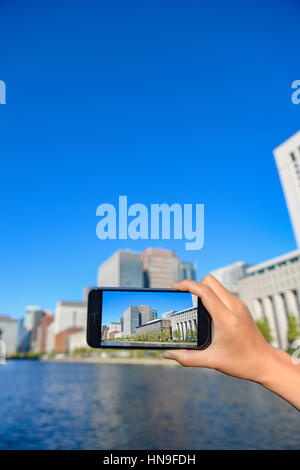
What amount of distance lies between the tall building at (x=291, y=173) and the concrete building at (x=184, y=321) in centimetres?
10201

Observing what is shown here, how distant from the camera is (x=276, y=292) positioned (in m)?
98.6

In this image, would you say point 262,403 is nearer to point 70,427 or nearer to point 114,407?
point 114,407

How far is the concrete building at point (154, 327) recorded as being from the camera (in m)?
2.25

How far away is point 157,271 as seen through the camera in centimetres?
19600

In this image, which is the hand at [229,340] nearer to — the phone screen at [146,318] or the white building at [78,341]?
the phone screen at [146,318]

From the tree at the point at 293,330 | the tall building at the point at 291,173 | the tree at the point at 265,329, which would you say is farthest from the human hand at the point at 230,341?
the tall building at the point at 291,173

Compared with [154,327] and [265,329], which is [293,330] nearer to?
[265,329]

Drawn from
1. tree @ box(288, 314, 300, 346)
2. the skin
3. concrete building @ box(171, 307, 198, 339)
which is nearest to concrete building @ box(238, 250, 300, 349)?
tree @ box(288, 314, 300, 346)

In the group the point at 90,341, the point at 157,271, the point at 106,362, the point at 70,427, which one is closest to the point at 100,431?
the point at 70,427

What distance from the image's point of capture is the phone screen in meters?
2.18

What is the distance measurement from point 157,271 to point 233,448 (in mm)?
175965

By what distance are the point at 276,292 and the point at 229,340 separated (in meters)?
105

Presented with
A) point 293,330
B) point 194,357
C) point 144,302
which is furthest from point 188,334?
point 293,330

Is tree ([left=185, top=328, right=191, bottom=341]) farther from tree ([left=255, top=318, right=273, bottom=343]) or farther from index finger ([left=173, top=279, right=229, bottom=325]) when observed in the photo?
tree ([left=255, top=318, right=273, bottom=343])
